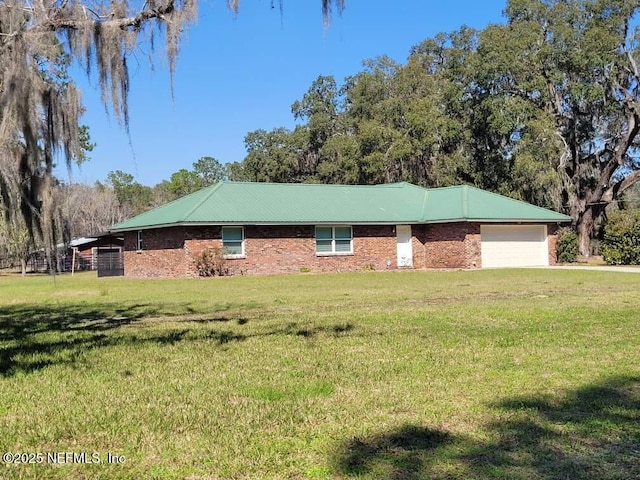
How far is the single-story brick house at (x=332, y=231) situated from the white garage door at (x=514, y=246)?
5 cm

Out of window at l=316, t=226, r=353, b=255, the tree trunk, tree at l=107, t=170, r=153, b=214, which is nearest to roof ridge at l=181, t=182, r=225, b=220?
window at l=316, t=226, r=353, b=255

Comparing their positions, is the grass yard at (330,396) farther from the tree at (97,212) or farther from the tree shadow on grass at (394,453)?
the tree at (97,212)

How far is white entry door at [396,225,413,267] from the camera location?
92.6 feet

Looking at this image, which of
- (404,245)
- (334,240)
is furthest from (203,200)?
(404,245)

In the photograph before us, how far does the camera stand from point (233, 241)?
82.5ft

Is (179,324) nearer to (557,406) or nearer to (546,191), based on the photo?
(557,406)

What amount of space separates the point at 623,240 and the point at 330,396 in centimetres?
2475

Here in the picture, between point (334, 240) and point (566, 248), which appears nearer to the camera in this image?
point (334, 240)

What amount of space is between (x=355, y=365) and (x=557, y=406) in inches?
81.2

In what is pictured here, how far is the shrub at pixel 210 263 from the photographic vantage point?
2403 cm

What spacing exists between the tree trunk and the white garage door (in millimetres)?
6386

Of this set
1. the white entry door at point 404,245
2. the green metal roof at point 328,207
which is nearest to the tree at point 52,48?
the green metal roof at point 328,207

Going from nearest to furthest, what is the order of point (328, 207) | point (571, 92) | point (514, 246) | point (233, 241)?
point (233, 241) → point (328, 207) → point (514, 246) → point (571, 92)

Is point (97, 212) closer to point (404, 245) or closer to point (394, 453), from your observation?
point (404, 245)
